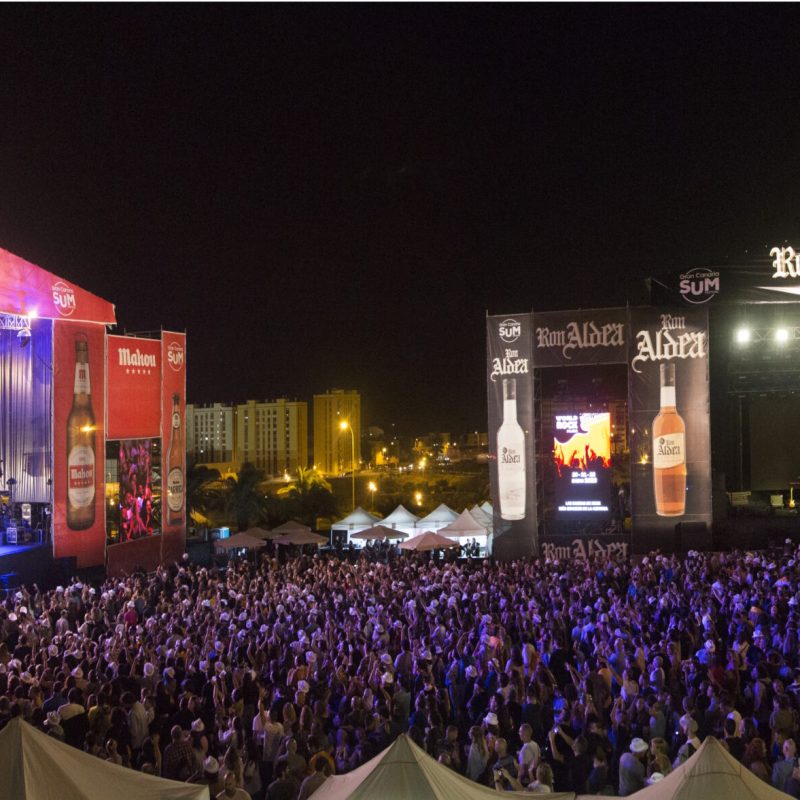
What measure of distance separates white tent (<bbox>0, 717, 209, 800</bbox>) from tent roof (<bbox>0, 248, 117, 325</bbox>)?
54.1 ft

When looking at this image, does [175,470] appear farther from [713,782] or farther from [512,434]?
[713,782]

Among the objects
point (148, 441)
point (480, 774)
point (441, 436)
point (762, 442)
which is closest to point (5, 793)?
point (480, 774)

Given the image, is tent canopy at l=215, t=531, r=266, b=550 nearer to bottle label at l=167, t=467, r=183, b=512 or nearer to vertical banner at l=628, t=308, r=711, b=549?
bottle label at l=167, t=467, r=183, b=512

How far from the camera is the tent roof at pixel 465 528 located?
850 inches

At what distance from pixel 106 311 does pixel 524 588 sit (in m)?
14.2

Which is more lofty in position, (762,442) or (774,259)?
(774,259)

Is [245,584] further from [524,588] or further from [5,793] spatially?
[5,793]

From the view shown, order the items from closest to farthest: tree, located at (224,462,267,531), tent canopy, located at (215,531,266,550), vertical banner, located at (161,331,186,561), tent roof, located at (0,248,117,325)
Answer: tent roof, located at (0,248,117,325)
tent canopy, located at (215,531,266,550)
vertical banner, located at (161,331,186,561)
tree, located at (224,462,267,531)

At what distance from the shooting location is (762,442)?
26.2 m

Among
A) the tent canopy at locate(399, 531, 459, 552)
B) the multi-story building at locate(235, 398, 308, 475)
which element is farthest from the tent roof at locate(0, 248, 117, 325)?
the multi-story building at locate(235, 398, 308, 475)

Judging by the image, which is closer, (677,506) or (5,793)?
(5,793)

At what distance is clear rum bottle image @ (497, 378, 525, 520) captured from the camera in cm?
2119

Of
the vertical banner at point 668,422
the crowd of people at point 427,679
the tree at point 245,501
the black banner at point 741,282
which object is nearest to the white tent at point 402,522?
the vertical banner at point 668,422

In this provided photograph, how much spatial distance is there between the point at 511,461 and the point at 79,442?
35.1 ft
